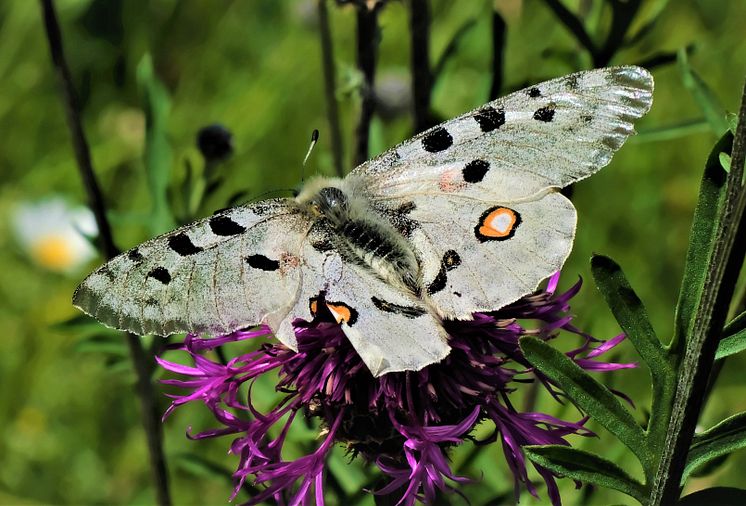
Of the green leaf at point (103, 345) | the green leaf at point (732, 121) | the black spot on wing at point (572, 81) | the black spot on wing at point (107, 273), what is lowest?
the green leaf at point (103, 345)

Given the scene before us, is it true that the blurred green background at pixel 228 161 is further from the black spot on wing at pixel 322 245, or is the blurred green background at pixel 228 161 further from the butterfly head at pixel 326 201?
the black spot on wing at pixel 322 245

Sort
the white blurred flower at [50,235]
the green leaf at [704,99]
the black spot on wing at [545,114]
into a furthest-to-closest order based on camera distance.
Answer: the white blurred flower at [50,235] → the green leaf at [704,99] → the black spot on wing at [545,114]

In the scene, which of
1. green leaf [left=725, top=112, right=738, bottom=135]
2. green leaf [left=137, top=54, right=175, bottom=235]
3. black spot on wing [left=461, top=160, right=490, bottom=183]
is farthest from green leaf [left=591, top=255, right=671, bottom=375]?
green leaf [left=137, top=54, right=175, bottom=235]

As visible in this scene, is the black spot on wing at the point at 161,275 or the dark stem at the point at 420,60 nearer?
the black spot on wing at the point at 161,275

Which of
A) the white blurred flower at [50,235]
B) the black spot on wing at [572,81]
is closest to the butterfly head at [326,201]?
the black spot on wing at [572,81]

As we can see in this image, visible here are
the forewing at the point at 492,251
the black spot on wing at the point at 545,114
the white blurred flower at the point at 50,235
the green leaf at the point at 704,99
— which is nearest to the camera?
the forewing at the point at 492,251

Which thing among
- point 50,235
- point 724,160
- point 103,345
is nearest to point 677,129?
point 724,160

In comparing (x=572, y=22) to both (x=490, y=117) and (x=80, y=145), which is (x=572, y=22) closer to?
(x=490, y=117)

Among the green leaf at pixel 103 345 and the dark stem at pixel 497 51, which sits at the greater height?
the dark stem at pixel 497 51

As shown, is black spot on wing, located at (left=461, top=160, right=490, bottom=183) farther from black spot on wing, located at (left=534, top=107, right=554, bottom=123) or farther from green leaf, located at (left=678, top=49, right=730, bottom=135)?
green leaf, located at (left=678, top=49, right=730, bottom=135)

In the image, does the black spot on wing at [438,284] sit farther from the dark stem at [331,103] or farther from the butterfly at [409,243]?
the dark stem at [331,103]
